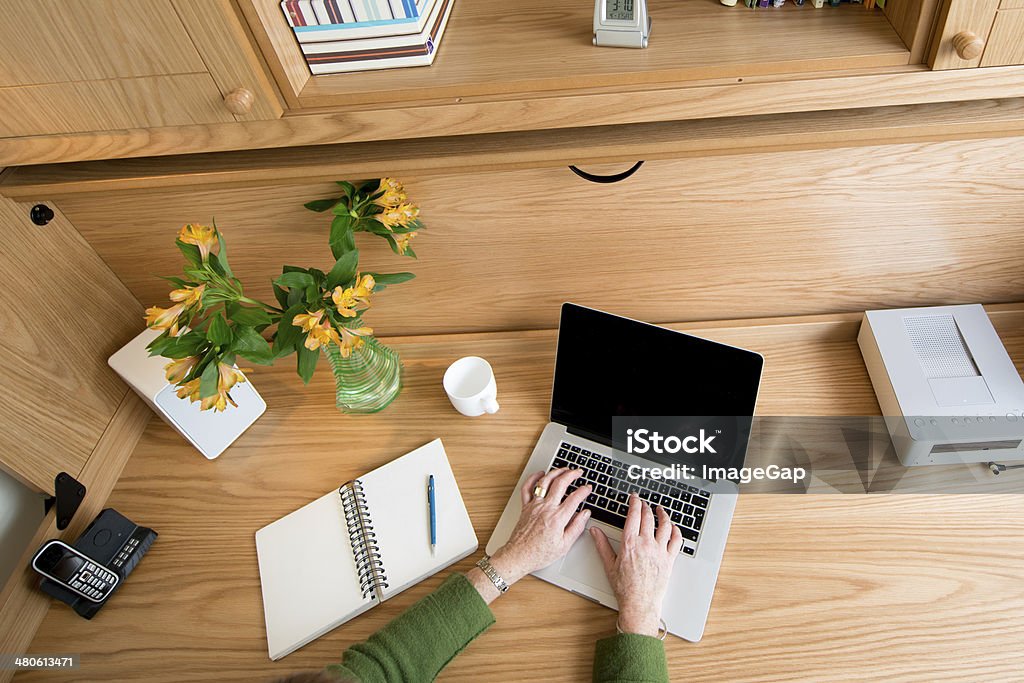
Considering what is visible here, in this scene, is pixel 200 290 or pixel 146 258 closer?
pixel 200 290

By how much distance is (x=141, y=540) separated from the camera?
1.10m

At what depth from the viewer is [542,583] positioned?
3.32 feet

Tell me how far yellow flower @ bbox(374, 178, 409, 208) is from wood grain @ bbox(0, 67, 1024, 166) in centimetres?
15

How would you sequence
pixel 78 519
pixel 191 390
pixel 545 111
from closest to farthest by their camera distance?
pixel 545 111 < pixel 191 390 < pixel 78 519

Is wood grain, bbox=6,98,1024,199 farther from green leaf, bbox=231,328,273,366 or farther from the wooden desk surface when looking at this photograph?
the wooden desk surface

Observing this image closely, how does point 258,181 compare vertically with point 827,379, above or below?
above

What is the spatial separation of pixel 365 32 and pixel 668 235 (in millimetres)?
562

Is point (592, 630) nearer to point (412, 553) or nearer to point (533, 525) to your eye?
point (533, 525)

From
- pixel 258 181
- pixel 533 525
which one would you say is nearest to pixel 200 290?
pixel 258 181

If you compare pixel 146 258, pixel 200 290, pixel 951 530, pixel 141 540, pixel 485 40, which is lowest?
pixel 951 530

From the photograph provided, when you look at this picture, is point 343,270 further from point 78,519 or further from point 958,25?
point 958,25

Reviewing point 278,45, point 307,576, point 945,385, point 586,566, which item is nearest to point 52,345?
point 307,576

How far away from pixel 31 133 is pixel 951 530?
1.38 m

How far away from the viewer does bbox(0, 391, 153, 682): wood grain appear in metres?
1.02
